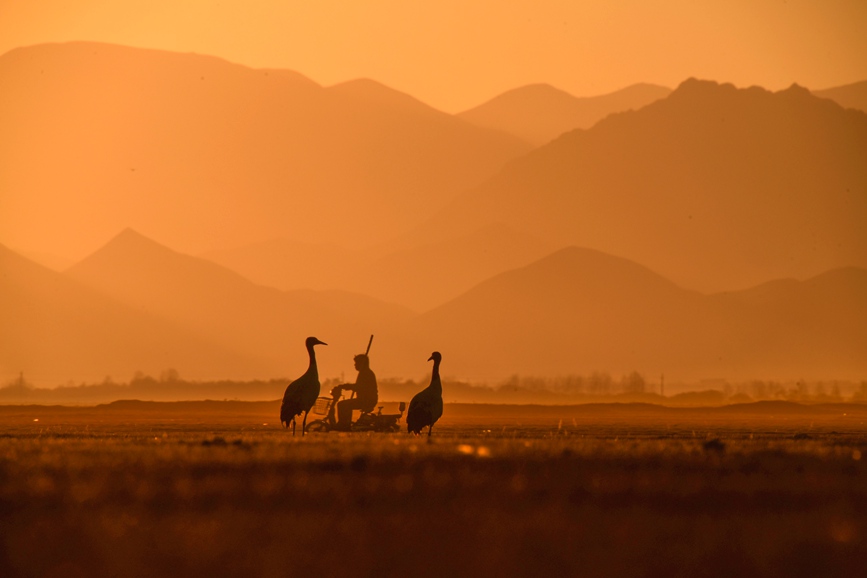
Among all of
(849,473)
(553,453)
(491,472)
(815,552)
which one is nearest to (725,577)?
(815,552)

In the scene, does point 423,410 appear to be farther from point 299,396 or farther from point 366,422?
point 366,422

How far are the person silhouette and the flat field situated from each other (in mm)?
9857

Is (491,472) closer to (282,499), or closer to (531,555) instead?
(282,499)

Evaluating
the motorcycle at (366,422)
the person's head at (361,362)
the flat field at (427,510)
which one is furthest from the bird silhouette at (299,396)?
the flat field at (427,510)

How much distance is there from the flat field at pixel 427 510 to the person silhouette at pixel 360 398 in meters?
9.86

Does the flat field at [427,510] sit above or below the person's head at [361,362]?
below

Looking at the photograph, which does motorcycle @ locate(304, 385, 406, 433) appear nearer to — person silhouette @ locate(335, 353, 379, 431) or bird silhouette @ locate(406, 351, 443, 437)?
person silhouette @ locate(335, 353, 379, 431)

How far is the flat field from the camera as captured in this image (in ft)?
54.0

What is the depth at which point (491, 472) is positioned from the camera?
26062 mm

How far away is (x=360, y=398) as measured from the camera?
42.5 m

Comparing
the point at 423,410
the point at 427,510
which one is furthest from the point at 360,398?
the point at 427,510

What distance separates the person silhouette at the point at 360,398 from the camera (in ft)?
138

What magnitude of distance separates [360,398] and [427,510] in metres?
21.8

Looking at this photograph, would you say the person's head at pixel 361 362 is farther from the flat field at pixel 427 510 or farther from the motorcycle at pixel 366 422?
the flat field at pixel 427 510
